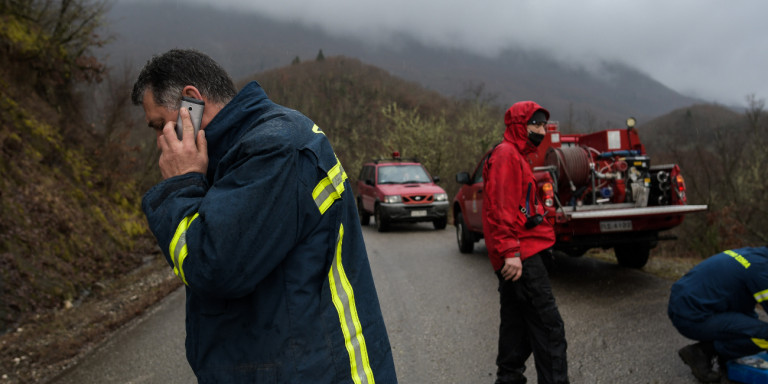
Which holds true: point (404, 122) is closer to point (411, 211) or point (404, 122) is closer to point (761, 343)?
point (411, 211)

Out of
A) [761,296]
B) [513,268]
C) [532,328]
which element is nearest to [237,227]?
[513,268]

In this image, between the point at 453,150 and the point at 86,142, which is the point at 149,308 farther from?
the point at 453,150

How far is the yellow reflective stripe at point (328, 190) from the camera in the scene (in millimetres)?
1459

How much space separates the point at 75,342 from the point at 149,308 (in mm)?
1520

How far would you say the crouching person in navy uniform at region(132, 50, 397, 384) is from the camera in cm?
134

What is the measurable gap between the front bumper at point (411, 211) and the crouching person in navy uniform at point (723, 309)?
1050cm

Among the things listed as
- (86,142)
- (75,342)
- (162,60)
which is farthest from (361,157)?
(162,60)

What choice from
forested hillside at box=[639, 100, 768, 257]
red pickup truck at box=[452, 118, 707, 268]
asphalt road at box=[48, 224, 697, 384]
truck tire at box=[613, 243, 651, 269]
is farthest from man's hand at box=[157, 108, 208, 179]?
forested hillside at box=[639, 100, 768, 257]

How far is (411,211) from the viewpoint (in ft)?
47.9

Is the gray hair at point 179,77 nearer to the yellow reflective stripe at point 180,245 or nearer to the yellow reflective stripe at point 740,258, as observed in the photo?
the yellow reflective stripe at point 180,245

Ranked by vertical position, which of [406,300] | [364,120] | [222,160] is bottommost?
[406,300]

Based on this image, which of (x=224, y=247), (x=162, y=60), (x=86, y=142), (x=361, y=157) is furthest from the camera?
(x=361, y=157)

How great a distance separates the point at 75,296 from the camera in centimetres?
782

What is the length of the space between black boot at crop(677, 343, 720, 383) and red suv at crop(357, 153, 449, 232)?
10.6m
